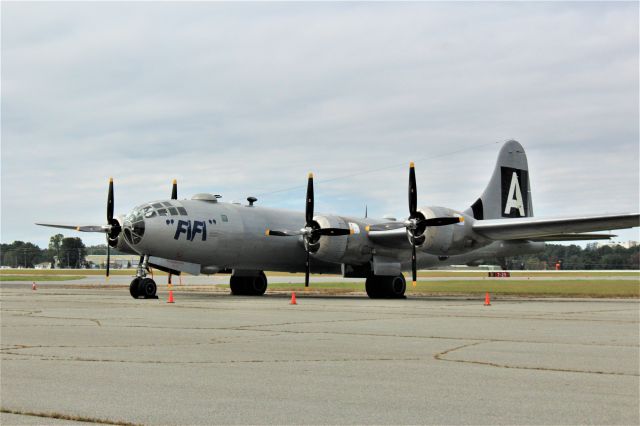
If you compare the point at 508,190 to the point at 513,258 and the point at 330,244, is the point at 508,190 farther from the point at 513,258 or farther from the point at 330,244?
the point at 513,258

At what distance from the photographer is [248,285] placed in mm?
36750

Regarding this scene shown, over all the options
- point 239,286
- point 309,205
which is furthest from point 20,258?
point 309,205

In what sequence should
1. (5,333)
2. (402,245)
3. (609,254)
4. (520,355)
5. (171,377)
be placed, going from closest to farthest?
(171,377) → (520,355) → (5,333) → (402,245) → (609,254)

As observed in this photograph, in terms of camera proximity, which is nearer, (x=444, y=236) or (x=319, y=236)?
(x=444, y=236)

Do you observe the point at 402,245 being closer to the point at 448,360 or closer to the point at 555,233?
the point at 555,233

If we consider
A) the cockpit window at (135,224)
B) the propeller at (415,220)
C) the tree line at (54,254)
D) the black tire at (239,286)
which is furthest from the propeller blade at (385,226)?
the tree line at (54,254)

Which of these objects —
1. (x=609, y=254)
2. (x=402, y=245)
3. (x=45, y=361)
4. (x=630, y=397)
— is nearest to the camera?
(x=630, y=397)

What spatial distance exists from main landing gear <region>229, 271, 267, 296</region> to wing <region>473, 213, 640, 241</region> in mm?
11549

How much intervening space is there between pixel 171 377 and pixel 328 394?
7.15 feet

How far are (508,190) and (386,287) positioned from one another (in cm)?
948

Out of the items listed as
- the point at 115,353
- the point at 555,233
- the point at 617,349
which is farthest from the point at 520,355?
the point at 555,233

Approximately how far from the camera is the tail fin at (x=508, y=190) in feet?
121

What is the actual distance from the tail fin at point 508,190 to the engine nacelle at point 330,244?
7.24 metres

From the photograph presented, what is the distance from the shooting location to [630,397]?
735 cm
